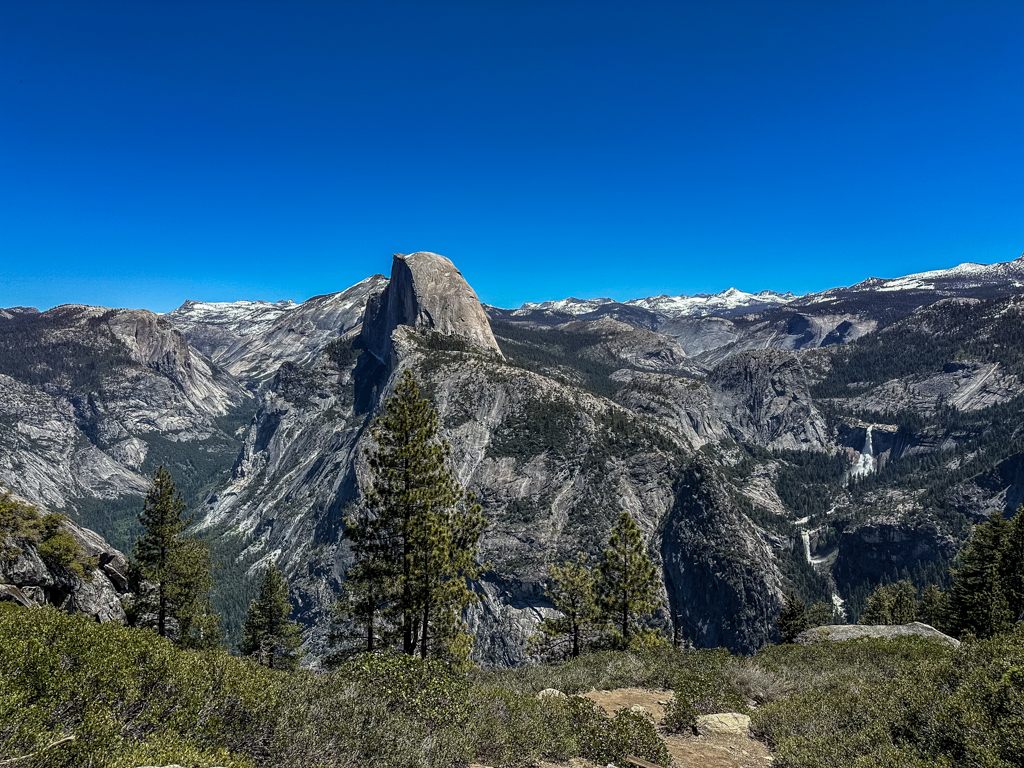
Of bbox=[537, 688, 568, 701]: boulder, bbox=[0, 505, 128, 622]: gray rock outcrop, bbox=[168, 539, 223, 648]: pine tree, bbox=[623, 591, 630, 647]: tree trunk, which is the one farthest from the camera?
bbox=[623, 591, 630, 647]: tree trunk

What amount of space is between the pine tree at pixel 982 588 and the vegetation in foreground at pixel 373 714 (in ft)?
132

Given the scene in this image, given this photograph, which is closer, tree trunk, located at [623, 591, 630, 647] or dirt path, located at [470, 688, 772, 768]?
dirt path, located at [470, 688, 772, 768]

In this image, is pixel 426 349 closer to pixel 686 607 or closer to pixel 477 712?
pixel 686 607

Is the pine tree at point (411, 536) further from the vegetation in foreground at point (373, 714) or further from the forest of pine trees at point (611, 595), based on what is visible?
the forest of pine trees at point (611, 595)

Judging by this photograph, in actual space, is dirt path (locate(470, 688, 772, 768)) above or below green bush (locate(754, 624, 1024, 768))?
below

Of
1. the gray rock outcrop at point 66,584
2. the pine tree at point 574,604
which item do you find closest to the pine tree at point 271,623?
the gray rock outcrop at point 66,584

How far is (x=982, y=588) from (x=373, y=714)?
57.3 meters

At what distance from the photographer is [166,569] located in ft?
102

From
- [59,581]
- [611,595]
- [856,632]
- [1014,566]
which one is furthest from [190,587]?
[1014,566]

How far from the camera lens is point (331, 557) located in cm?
15050

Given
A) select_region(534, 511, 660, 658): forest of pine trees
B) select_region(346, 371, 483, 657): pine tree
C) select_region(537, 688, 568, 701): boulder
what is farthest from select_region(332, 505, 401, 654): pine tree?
select_region(534, 511, 660, 658): forest of pine trees

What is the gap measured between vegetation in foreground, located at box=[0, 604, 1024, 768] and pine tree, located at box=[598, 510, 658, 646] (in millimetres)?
22697

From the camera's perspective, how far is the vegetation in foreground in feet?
21.7

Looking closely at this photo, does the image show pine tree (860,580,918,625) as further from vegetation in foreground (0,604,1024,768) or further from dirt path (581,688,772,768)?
dirt path (581,688,772,768)
